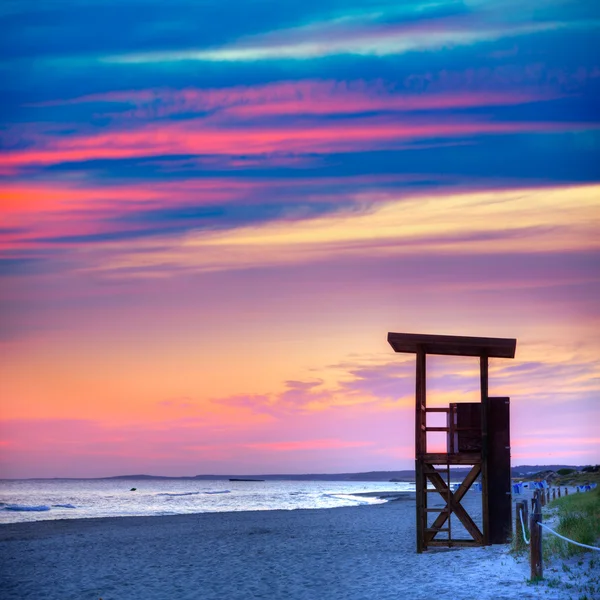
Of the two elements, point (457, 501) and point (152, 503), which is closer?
point (457, 501)

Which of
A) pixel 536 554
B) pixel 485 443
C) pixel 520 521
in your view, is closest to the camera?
pixel 536 554

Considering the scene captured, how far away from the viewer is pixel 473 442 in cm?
1927

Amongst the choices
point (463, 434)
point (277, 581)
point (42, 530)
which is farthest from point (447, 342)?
point (42, 530)

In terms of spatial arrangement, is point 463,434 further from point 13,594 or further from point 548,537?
point 13,594

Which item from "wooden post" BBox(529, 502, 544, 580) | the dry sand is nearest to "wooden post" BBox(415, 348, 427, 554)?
the dry sand

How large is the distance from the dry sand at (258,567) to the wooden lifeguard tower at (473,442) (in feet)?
2.44

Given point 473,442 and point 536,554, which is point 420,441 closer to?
point 473,442

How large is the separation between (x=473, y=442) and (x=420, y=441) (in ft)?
3.90

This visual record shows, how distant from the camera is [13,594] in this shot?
1562 cm

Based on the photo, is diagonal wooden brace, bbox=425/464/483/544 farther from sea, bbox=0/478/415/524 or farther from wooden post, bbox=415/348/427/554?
sea, bbox=0/478/415/524

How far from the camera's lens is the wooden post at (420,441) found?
63.0 ft

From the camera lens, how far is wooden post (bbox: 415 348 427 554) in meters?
19.2

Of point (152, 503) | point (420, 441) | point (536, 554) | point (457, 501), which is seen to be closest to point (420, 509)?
point (457, 501)

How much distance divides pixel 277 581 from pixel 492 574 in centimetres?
396
